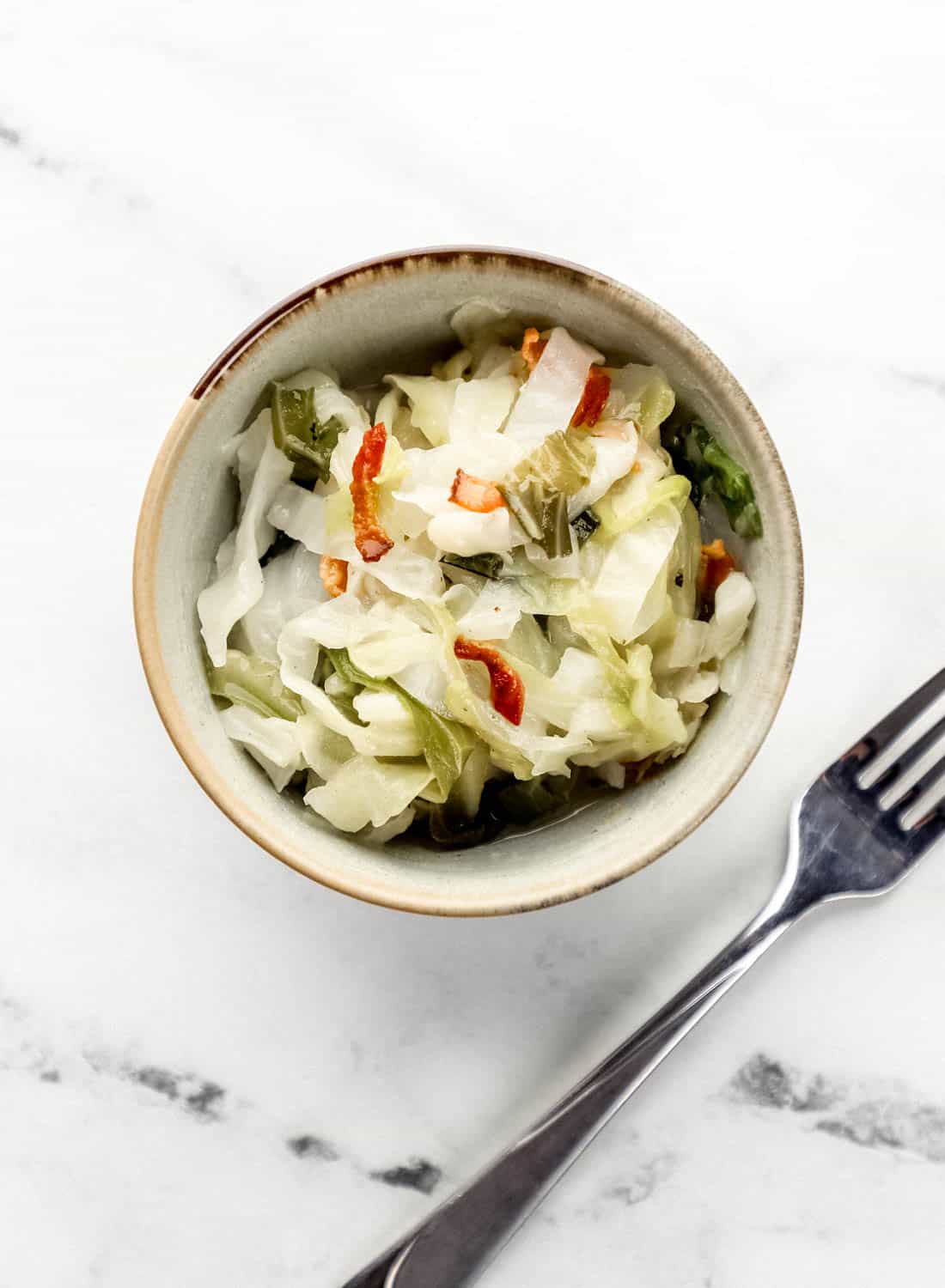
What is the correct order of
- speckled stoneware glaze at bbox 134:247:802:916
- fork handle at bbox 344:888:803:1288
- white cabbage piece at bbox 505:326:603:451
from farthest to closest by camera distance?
fork handle at bbox 344:888:803:1288 → white cabbage piece at bbox 505:326:603:451 → speckled stoneware glaze at bbox 134:247:802:916

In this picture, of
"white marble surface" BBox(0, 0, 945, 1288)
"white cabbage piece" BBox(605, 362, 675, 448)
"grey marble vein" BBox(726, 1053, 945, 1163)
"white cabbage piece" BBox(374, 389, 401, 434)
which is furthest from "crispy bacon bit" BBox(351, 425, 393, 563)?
"grey marble vein" BBox(726, 1053, 945, 1163)

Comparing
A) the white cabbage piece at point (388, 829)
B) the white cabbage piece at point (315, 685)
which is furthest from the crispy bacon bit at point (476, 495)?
the white cabbage piece at point (388, 829)

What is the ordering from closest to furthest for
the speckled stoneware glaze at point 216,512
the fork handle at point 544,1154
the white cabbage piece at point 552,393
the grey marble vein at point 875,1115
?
the speckled stoneware glaze at point 216,512
the white cabbage piece at point 552,393
the fork handle at point 544,1154
the grey marble vein at point 875,1115

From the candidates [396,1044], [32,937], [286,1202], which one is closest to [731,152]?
[396,1044]

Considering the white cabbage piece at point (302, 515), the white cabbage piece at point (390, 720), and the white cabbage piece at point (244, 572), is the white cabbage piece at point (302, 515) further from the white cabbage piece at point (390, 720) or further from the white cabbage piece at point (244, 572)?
the white cabbage piece at point (390, 720)

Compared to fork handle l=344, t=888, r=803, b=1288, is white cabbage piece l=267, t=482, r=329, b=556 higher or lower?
higher

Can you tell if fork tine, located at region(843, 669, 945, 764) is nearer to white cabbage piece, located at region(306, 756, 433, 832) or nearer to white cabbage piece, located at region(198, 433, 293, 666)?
white cabbage piece, located at region(306, 756, 433, 832)
